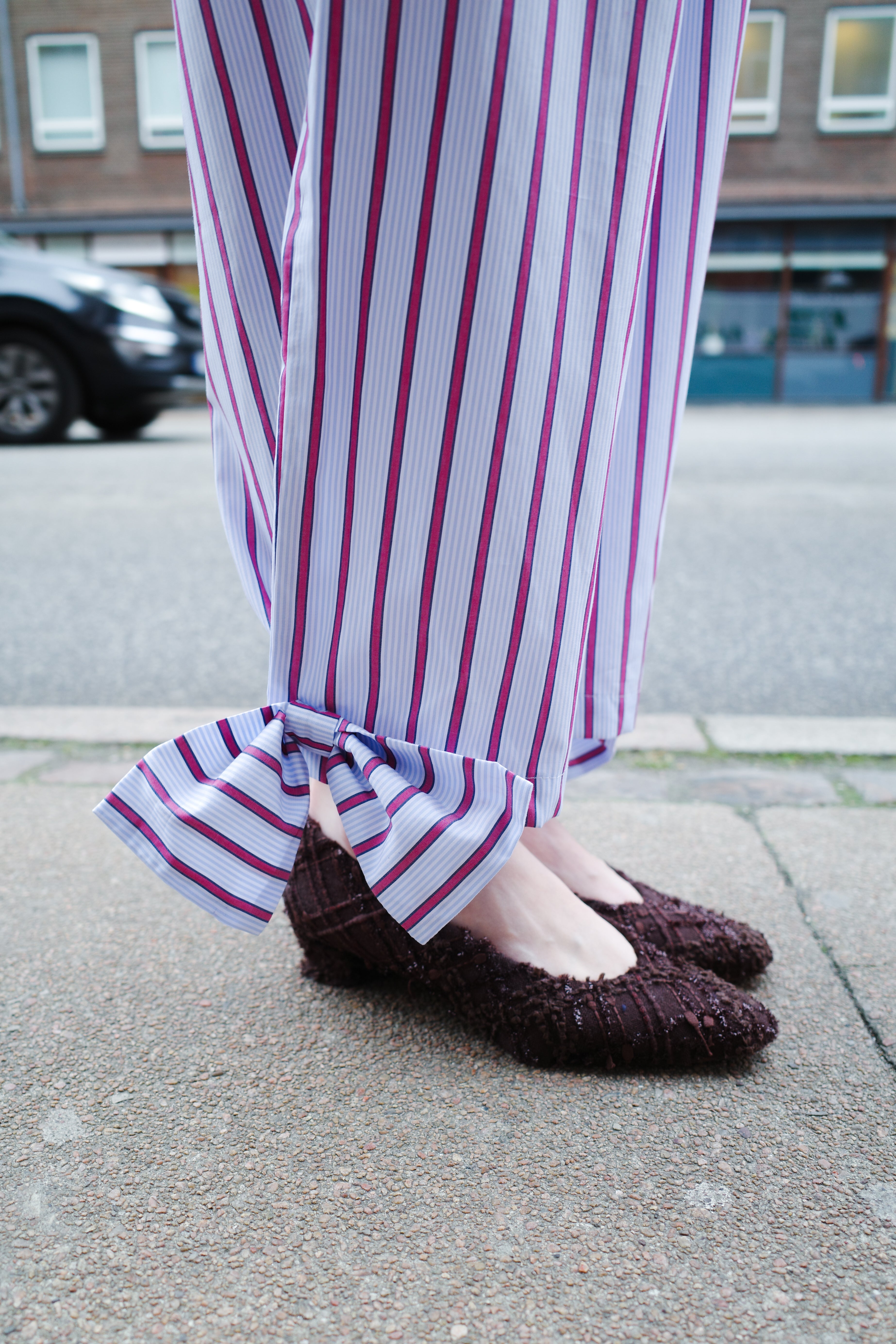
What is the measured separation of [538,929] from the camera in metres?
0.91

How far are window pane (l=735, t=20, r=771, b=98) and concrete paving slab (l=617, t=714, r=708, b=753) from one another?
14.9 m

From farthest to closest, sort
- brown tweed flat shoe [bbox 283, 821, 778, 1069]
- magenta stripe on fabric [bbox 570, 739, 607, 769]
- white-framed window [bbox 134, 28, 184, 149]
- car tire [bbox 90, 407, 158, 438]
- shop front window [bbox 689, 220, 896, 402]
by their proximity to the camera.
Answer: shop front window [bbox 689, 220, 896, 402] < white-framed window [bbox 134, 28, 184, 149] < car tire [bbox 90, 407, 158, 438] < magenta stripe on fabric [bbox 570, 739, 607, 769] < brown tweed flat shoe [bbox 283, 821, 778, 1069]

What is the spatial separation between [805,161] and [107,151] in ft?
31.2

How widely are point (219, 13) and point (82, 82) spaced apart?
16.6 meters

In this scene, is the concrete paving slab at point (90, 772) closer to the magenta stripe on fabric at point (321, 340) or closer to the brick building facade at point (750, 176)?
the magenta stripe on fabric at point (321, 340)

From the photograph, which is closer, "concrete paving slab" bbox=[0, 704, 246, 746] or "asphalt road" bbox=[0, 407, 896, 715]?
"concrete paving slab" bbox=[0, 704, 246, 746]

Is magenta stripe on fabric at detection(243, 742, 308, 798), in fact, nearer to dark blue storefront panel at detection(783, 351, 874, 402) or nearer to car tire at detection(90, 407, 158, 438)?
car tire at detection(90, 407, 158, 438)

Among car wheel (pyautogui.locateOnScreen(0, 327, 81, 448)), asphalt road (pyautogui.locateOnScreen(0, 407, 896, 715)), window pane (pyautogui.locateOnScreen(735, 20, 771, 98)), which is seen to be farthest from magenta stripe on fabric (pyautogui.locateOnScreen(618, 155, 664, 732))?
window pane (pyautogui.locateOnScreen(735, 20, 771, 98))

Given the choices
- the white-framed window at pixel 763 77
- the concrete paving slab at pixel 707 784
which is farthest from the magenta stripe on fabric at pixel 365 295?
the white-framed window at pixel 763 77

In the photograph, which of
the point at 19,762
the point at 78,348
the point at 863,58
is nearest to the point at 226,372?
the point at 19,762

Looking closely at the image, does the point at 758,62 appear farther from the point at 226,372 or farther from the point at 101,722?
the point at 226,372

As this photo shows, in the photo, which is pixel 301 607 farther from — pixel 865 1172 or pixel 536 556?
pixel 865 1172

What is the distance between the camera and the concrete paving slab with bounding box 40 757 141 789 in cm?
158

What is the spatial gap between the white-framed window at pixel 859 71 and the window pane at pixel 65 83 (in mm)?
9960
